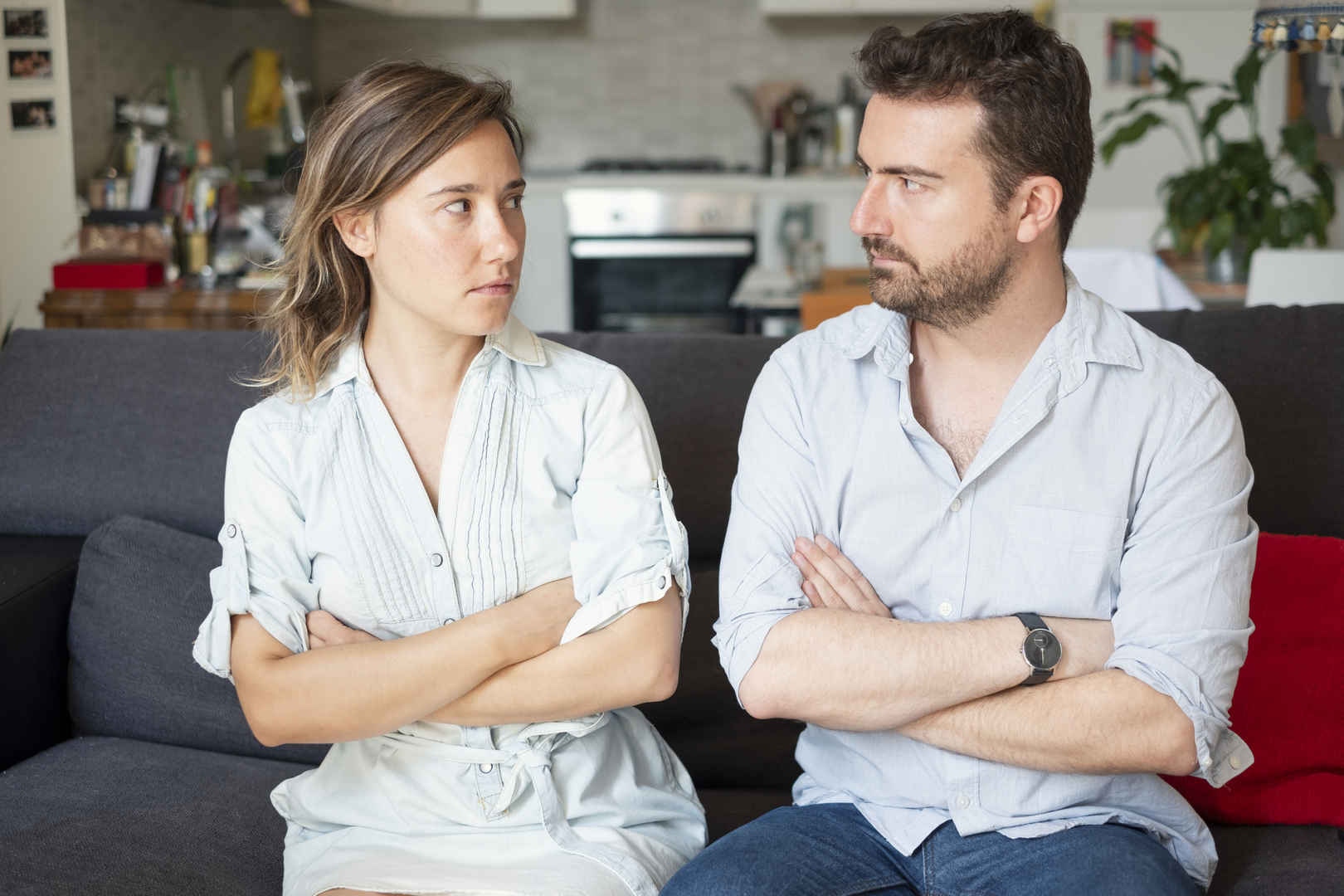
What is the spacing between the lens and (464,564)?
1.36 meters

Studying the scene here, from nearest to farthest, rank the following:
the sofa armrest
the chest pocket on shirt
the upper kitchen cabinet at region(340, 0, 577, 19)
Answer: the chest pocket on shirt, the sofa armrest, the upper kitchen cabinet at region(340, 0, 577, 19)

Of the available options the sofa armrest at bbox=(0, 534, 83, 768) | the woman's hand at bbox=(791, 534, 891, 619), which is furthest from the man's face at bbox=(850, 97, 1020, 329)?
the sofa armrest at bbox=(0, 534, 83, 768)

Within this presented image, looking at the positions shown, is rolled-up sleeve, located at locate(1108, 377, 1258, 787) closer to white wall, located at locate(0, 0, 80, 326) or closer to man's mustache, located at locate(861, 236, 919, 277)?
man's mustache, located at locate(861, 236, 919, 277)

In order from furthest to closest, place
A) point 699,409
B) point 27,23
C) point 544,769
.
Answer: point 27,23 → point 699,409 → point 544,769

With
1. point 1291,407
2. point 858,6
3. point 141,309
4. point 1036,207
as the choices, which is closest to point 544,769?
point 1036,207

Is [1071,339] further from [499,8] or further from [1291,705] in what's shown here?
[499,8]

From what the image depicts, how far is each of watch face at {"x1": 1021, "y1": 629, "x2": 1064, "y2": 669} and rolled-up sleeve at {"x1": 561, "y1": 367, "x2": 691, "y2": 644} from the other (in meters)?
0.37

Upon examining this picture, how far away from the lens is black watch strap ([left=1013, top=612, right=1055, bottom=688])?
1.23 meters

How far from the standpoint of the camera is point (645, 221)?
524 centimetres

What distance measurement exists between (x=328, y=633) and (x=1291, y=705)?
47.4 inches

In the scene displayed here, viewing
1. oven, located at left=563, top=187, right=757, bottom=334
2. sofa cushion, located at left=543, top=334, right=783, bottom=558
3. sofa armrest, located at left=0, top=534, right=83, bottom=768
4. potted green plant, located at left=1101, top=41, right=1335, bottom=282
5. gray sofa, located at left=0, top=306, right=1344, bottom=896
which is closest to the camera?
gray sofa, located at left=0, top=306, right=1344, bottom=896

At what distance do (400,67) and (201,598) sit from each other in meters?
0.88

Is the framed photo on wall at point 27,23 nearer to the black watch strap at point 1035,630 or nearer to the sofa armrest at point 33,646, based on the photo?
the sofa armrest at point 33,646

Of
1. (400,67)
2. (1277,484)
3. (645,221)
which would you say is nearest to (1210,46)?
(645,221)
